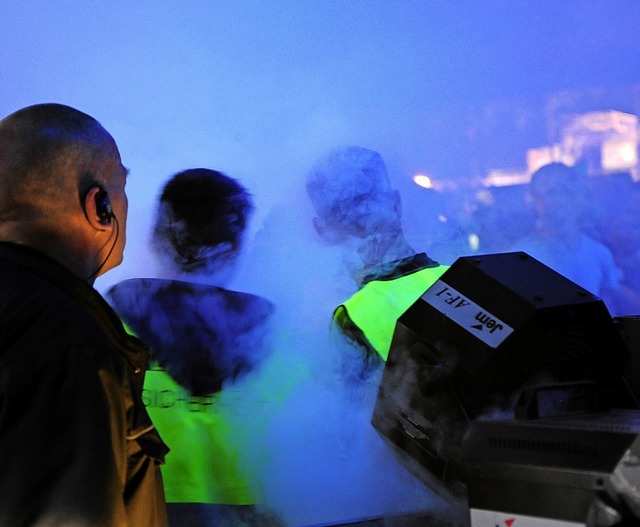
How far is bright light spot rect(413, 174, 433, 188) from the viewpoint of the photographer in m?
2.68

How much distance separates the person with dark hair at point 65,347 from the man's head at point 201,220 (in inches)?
37.4

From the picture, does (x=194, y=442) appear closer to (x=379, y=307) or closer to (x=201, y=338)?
(x=201, y=338)

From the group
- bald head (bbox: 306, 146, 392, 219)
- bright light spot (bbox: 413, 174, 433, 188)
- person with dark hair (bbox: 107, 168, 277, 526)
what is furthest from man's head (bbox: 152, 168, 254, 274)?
bright light spot (bbox: 413, 174, 433, 188)

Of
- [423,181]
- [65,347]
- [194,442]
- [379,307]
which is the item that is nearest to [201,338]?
[194,442]

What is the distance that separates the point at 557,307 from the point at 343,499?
1336mm

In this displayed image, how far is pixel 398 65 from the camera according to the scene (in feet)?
8.66

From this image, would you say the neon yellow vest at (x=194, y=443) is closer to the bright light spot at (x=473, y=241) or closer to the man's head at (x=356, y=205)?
the man's head at (x=356, y=205)

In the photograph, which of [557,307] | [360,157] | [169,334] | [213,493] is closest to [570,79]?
[360,157]

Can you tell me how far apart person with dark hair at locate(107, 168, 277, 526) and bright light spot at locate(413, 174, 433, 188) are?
631 millimetres

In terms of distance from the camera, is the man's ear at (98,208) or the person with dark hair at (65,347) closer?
the person with dark hair at (65,347)

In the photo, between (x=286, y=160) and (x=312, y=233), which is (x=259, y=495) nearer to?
(x=312, y=233)

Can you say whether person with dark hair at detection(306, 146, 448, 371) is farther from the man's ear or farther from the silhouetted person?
the man's ear

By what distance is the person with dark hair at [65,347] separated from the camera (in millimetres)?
1058

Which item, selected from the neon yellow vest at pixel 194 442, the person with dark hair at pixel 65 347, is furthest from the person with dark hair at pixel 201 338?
the person with dark hair at pixel 65 347
